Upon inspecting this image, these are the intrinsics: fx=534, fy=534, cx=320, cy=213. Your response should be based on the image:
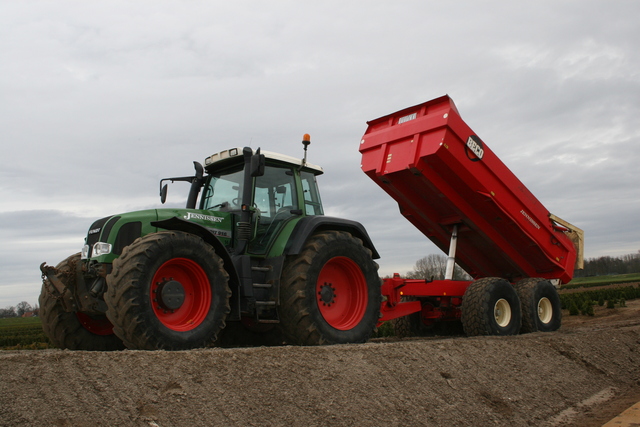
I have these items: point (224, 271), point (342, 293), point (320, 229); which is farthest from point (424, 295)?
point (224, 271)

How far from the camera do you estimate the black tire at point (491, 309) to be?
8242mm

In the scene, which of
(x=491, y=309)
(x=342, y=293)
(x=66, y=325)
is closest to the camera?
(x=66, y=325)

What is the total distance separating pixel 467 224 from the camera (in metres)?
8.88

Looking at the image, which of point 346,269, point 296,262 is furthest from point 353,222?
point 296,262

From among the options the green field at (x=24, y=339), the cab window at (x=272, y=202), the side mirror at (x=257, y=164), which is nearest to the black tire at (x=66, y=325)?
the cab window at (x=272, y=202)

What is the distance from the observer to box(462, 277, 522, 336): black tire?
8242 mm

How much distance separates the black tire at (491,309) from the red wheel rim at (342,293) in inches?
90.6

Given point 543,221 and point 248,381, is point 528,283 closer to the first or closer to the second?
point 543,221

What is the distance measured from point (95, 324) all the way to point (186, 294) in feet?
4.98

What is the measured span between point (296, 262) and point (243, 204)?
951 mm

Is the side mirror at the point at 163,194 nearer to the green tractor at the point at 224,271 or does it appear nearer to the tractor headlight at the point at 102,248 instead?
the green tractor at the point at 224,271

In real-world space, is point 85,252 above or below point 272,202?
below

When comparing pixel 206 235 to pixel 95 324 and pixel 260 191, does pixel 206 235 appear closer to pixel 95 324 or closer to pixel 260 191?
pixel 260 191

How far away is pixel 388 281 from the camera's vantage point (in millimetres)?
8039
